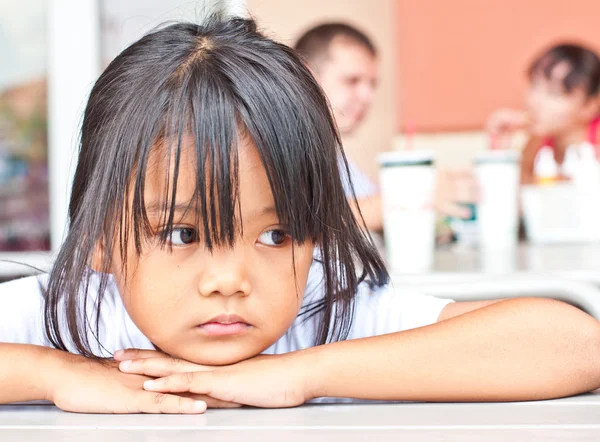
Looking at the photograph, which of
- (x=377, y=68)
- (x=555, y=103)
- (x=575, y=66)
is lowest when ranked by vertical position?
(x=555, y=103)

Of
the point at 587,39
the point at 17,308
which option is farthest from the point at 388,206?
the point at 587,39

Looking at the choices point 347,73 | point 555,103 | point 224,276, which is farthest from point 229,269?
point 555,103

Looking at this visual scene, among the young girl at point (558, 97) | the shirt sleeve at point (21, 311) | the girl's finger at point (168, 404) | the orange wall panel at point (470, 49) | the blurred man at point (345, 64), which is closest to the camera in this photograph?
the girl's finger at point (168, 404)

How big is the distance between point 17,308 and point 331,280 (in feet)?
1.15

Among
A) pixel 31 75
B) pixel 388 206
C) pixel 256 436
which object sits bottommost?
pixel 256 436

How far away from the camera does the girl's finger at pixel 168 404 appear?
2.00 feet

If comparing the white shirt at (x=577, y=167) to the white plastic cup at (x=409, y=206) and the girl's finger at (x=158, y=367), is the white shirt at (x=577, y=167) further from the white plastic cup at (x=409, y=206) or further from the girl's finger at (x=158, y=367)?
the girl's finger at (x=158, y=367)

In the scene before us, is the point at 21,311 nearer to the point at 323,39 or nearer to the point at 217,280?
the point at 217,280

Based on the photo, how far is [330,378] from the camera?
0.66 meters

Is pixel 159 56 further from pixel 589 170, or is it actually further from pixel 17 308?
pixel 589 170

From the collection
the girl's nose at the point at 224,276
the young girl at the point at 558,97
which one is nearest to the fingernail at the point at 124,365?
the girl's nose at the point at 224,276

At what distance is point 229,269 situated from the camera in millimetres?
654

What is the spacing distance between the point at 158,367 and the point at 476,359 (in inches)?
10.8

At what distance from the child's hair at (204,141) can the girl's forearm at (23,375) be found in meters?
0.07
